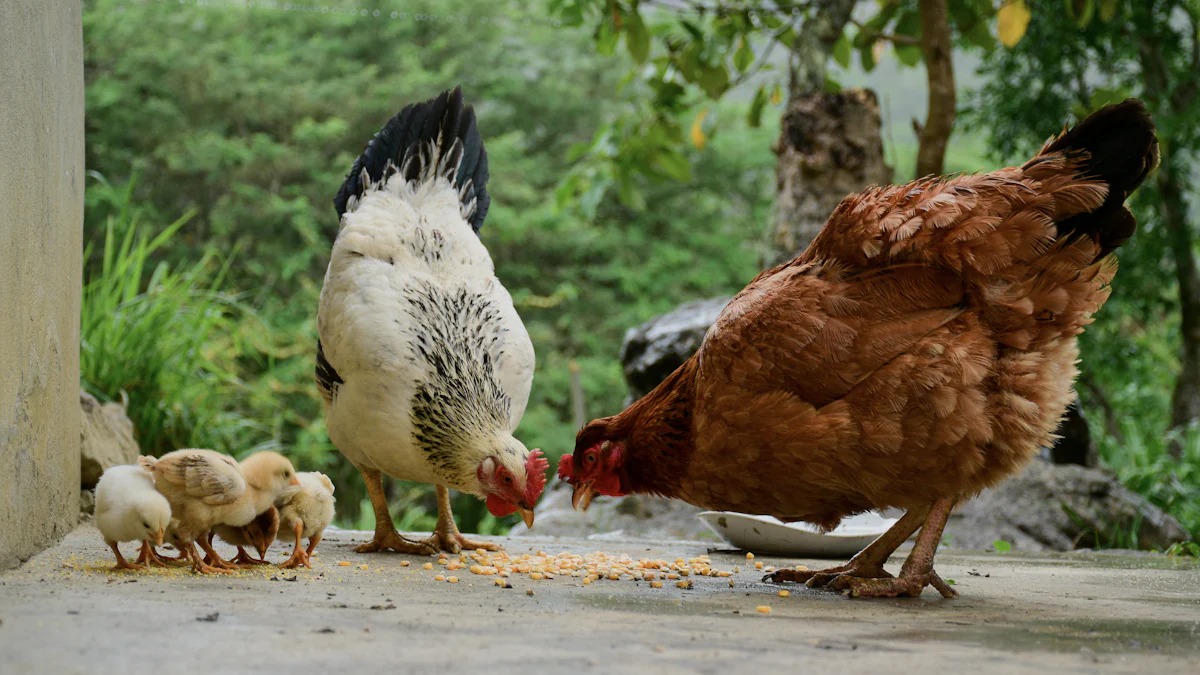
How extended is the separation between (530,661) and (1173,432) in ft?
24.5

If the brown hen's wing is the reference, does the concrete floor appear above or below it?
below

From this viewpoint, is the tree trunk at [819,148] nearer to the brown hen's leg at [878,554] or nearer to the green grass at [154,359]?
the brown hen's leg at [878,554]

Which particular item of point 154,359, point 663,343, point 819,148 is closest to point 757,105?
point 819,148

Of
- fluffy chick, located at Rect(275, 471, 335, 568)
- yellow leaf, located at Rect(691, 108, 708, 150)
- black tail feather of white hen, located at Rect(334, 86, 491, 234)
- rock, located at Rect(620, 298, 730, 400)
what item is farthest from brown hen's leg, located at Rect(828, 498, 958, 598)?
yellow leaf, located at Rect(691, 108, 708, 150)

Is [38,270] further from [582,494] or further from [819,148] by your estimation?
[819,148]

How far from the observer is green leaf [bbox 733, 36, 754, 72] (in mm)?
6004

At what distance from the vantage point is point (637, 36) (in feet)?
18.5

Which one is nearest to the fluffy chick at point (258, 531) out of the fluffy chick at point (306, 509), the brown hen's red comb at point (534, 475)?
the fluffy chick at point (306, 509)

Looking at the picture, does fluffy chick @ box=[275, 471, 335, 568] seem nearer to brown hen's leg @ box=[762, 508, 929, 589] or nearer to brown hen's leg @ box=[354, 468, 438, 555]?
brown hen's leg @ box=[354, 468, 438, 555]

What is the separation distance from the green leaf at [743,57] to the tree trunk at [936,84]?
3.56ft

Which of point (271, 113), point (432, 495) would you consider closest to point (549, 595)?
point (432, 495)

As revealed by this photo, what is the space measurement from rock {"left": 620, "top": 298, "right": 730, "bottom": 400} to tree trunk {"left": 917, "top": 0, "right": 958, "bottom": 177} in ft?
5.37

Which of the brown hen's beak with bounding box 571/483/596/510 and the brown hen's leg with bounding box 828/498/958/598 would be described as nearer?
the brown hen's leg with bounding box 828/498/958/598

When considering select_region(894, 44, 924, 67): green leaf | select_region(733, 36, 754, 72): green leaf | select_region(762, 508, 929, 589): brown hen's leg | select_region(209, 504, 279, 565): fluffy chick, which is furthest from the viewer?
select_region(894, 44, 924, 67): green leaf
